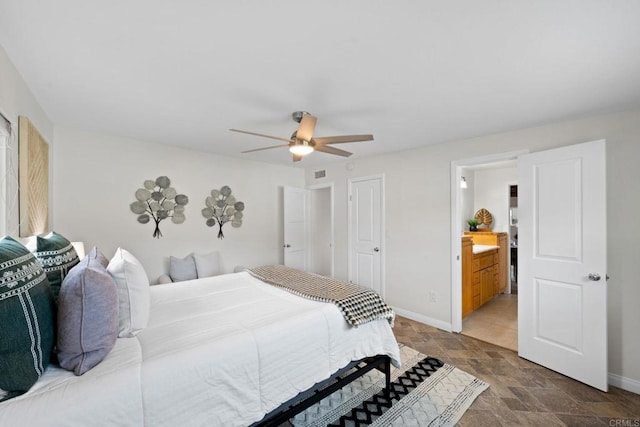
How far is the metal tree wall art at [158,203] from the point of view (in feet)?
10.8

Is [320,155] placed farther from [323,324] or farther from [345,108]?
[323,324]

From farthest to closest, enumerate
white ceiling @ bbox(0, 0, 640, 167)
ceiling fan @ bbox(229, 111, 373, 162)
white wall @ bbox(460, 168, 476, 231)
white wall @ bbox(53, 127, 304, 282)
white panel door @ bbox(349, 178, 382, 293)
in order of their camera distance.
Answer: white wall @ bbox(460, 168, 476, 231), white panel door @ bbox(349, 178, 382, 293), white wall @ bbox(53, 127, 304, 282), ceiling fan @ bbox(229, 111, 373, 162), white ceiling @ bbox(0, 0, 640, 167)

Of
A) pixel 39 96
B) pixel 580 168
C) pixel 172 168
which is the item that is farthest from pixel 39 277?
pixel 580 168

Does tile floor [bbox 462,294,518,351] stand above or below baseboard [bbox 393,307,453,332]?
below

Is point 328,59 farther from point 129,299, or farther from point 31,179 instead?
point 31,179

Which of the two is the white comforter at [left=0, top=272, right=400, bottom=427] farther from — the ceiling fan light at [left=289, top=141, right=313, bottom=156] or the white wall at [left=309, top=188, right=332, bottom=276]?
the white wall at [left=309, top=188, right=332, bottom=276]

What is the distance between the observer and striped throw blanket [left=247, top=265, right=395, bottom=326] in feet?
6.09

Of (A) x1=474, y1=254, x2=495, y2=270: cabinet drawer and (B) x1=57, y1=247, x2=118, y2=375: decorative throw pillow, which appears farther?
(A) x1=474, y1=254, x2=495, y2=270: cabinet drawer

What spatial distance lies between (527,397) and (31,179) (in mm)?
4107

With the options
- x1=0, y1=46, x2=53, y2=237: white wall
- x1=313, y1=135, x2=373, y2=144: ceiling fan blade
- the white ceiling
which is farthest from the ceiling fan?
x1=0, y1=46, x2=53, y2=237: white wall

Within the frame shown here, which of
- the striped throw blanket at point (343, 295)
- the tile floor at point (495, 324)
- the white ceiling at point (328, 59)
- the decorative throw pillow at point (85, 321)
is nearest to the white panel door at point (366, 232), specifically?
the tile floor at point (495, 324)

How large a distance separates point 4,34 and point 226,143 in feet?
6.64

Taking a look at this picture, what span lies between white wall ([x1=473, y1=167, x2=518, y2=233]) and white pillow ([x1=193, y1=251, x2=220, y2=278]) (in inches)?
192
